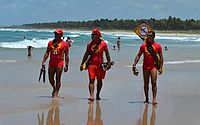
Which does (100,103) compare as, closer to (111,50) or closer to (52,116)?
(52,116)

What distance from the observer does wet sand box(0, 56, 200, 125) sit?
7938mm

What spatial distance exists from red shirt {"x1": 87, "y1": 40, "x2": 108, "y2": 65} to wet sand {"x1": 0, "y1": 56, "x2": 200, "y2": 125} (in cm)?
88

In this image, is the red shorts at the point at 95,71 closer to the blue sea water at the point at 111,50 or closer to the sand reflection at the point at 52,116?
the sand reflection at the point at 52,116

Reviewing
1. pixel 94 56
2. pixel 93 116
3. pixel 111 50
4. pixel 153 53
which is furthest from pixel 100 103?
pixel 111 50

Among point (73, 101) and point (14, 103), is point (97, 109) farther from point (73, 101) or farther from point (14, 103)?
point (14, 103)

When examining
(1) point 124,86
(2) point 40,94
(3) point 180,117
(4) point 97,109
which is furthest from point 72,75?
(3) point 180,117

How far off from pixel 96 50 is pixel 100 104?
1.18m

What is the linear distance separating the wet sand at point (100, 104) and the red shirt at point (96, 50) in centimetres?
88

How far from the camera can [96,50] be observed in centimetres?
987

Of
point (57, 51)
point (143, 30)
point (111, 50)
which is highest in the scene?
point (143, 30)

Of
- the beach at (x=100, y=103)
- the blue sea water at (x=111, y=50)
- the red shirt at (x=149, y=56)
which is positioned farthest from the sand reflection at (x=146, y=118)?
the blue sea water at (x=111, y=50)

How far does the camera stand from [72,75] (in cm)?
1550

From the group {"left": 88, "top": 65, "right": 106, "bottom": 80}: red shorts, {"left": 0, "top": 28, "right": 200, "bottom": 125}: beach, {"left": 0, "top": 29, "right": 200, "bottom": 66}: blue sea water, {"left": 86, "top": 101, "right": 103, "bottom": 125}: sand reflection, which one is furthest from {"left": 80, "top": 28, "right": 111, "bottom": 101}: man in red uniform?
{"left": 0, "top": 29, "right": 200, "bottom": 66}: blue sea water

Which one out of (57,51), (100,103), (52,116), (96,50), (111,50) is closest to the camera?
(52,116)
